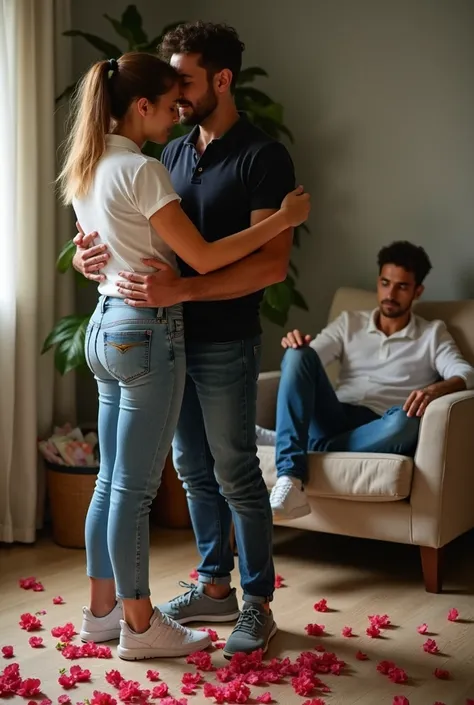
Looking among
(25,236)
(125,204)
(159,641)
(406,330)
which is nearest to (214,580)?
(159,641)

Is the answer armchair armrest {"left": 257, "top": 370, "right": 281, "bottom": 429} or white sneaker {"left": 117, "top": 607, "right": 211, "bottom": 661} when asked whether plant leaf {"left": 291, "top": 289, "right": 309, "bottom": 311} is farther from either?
white sneaker {"left": 117, "top": 607, "right": 211, "bottom": 661}

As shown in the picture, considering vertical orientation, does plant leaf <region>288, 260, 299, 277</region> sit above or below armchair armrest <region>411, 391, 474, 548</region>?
above

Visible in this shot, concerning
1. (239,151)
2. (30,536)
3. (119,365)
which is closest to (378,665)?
(119,365)

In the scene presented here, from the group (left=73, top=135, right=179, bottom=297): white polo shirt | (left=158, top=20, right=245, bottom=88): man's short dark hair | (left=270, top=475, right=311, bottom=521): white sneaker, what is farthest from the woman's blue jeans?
(left=270, top=475, right=311, bottom=521): white sneaker

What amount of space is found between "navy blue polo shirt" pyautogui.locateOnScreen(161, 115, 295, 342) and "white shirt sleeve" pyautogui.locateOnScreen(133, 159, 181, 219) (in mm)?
248

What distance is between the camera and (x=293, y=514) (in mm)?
2959

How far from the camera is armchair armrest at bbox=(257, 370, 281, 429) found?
342 centimetres

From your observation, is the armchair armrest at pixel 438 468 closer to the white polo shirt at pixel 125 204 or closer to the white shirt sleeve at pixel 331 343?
the white shirt sleeve at pixel 331 343

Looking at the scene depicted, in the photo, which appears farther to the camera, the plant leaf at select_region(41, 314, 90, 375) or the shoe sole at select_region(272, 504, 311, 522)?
the plant leaf at select_region(41, 314, 90, 375)

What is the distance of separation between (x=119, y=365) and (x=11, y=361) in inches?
50.3

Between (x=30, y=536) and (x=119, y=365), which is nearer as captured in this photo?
(x=119, y=365)

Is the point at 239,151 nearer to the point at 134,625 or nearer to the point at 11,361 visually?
the point at 134,625

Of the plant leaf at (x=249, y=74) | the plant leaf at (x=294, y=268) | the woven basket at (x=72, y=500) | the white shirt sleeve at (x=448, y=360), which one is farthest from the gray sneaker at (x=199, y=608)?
the plant leaf at (x=249, y=74)

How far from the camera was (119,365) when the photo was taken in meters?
2.18
